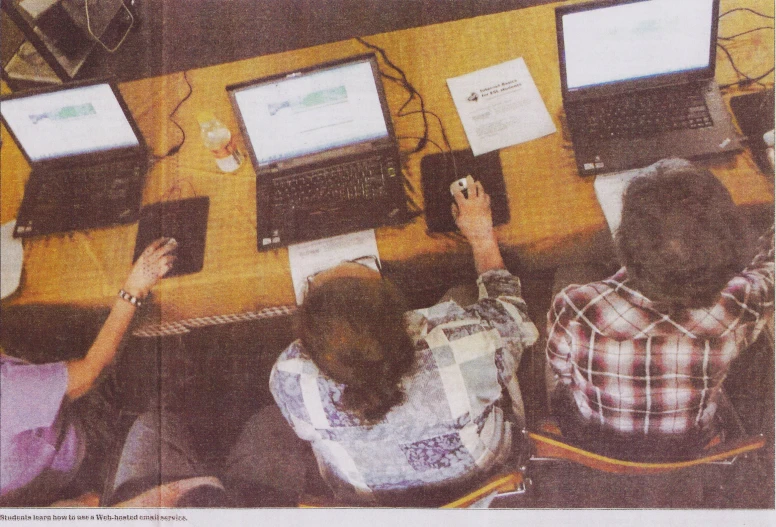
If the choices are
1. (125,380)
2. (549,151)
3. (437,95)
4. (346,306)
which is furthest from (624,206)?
(125,380)

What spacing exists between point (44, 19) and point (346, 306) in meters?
1.04

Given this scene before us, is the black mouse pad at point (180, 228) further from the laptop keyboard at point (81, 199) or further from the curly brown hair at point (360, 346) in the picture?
the curly brown hair at point (360, 346)

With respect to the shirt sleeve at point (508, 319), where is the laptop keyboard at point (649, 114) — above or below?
above

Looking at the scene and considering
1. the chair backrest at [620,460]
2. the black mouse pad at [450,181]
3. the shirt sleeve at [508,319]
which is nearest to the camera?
the chair backrest at [620,460]

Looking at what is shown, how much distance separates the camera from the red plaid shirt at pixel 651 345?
35.1 inches

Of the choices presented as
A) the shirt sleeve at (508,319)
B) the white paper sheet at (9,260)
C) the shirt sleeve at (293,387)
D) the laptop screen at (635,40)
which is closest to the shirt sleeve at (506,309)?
the shirt sleeve at (508,319)

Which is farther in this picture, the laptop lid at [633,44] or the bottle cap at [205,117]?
the bottle cap at [205,117]

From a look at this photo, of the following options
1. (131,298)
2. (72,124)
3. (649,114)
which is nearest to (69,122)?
(72,124)

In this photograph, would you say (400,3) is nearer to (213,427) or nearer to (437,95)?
(437,95)

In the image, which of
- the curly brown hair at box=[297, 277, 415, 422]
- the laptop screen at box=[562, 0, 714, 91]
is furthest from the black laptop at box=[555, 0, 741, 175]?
the curly brown hair at box=[297, 277, 415, 422]

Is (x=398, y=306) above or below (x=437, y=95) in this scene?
below

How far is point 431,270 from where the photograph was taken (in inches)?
42.6

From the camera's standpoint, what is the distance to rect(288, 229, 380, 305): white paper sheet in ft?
3.55

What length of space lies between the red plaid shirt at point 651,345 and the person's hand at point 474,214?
19 cm
